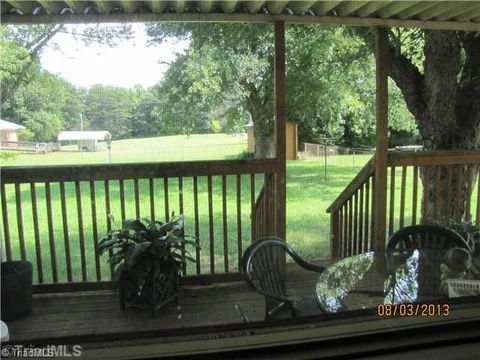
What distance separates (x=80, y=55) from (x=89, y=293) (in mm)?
1520

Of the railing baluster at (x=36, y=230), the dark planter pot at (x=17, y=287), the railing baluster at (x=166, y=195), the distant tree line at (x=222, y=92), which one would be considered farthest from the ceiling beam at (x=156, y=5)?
the dark planter pot at (x=17, y=287)

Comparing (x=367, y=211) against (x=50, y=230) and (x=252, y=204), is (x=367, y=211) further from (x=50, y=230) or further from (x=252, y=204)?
(x=50, y=230)

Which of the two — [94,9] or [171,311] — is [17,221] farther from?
[94,9]

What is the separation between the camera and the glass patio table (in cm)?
133

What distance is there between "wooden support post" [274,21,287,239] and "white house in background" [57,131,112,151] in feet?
3.84

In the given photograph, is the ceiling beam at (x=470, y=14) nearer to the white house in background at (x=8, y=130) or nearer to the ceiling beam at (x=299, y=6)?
the ceiling beam at (x=299, y=6)

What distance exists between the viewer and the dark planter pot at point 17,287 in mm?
2367

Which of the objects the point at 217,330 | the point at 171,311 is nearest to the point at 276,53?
the point at 171,311

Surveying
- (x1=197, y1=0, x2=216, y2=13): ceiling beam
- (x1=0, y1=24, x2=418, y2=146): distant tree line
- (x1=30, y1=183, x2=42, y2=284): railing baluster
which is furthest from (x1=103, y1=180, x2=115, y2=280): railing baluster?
(x1=197, y1=0, x2=216, y2=13): ceiling beam

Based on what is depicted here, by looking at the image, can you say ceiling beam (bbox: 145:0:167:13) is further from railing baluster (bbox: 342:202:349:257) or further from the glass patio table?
railing baluster (bbox: 342:202:349:257)

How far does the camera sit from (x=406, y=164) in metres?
3.20

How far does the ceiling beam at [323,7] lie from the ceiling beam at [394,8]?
36cm

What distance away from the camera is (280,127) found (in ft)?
9.77

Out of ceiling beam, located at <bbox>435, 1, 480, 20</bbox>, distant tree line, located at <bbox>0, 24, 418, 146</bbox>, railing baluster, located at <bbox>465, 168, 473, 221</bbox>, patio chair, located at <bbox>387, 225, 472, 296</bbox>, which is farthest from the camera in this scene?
railing baluster, located at <bbox>465, 168, 473, 221</bbox>
